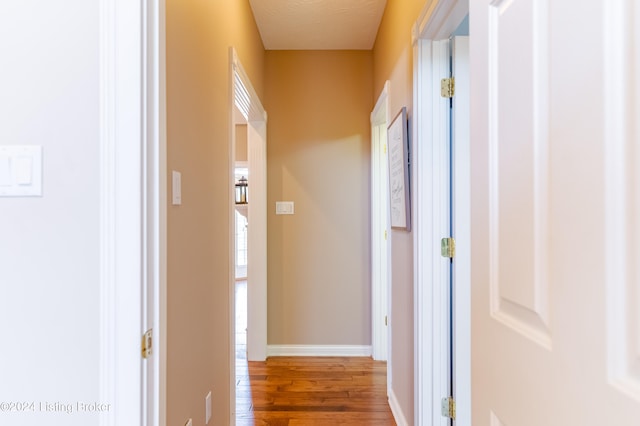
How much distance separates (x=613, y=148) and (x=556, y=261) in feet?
0.59

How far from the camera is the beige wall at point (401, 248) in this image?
1.84m

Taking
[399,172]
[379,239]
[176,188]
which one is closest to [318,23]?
[399,172]

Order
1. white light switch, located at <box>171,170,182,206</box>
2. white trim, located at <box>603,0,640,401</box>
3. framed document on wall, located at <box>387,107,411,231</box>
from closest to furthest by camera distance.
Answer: white trim, located at <box>603,0,640,401</box>, white light switch, located at <box>171,170,182,206</box>, framed document on wall, located at <box>387,107,411,231</box>

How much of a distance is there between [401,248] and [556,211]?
1530mm

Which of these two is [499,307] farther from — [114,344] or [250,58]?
[250,58]

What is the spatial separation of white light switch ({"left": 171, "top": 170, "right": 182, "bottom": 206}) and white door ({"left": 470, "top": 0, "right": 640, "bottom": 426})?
2.96 ft

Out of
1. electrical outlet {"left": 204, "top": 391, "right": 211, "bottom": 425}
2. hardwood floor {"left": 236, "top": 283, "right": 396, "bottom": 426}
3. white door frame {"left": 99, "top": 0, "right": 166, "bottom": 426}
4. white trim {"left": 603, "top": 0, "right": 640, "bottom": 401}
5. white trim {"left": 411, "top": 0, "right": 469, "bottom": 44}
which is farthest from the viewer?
hardwood floor {"left": 236, "top": 283, "right": 396, "bottom": 426}

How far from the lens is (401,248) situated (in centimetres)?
204

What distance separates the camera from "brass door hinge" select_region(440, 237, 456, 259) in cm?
161

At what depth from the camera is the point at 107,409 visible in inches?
29.8

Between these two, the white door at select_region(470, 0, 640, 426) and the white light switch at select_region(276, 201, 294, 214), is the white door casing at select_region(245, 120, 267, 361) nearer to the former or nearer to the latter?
the white light switch at select_region(276, 201, 294, 214)

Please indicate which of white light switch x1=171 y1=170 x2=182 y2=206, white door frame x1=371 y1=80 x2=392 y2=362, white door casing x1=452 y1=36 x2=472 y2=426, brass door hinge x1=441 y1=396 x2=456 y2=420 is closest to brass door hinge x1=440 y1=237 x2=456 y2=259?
white door casing x1=452 y1=36 x2=472 y2=426

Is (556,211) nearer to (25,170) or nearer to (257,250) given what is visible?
(25,170)

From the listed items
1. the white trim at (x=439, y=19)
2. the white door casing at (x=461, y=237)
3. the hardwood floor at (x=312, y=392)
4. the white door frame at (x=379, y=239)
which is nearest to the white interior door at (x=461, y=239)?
the white door casing at (x=461, y=237)
